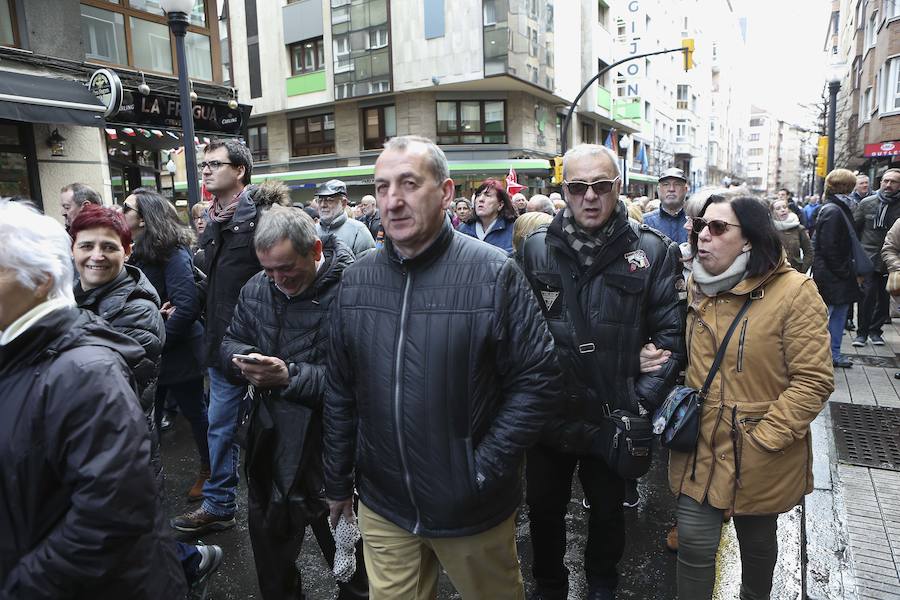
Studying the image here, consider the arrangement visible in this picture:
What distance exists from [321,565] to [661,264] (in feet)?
8.62

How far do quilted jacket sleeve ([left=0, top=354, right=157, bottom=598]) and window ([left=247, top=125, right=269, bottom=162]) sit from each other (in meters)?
29.6

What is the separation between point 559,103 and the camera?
28.5 m

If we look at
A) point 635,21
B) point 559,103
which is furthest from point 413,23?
point 635,21

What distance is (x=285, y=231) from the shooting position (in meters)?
2.68

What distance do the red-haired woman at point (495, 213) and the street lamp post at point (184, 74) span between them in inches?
144

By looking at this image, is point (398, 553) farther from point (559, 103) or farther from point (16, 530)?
point (559, 103)

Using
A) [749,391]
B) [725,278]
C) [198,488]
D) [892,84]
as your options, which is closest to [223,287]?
[198,488]

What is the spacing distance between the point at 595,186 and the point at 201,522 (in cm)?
321

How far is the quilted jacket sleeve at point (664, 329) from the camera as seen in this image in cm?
272

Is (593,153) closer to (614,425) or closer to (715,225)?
(715,225)

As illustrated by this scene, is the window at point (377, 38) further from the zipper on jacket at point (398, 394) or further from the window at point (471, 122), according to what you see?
the zipper on jacket at point (398, 394)

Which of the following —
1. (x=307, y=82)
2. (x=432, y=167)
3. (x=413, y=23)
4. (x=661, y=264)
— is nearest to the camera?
(x=432, y=167)

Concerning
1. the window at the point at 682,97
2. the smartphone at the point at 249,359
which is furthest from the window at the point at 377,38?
the window at the point at 682,97

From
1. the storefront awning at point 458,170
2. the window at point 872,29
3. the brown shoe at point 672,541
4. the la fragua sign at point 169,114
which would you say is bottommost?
the brown shoe at point 672,541
